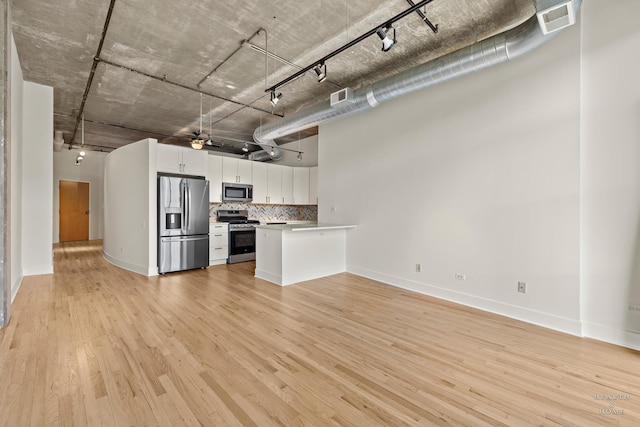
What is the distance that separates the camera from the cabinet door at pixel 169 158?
17.1 feet

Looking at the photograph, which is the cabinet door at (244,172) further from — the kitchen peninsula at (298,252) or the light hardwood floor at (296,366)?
the light hardwood floor at (296,366)

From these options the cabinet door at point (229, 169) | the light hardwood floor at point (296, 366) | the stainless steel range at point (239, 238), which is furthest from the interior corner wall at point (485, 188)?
the cabinet door at point (229, 169)

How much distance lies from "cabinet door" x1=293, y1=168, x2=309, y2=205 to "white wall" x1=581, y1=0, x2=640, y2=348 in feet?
18.4

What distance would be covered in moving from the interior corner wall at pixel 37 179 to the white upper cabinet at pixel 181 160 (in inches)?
75.5

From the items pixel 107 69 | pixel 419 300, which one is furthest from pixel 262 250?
pixel 107 69

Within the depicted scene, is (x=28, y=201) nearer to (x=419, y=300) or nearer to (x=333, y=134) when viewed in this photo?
(x=333, y=134)

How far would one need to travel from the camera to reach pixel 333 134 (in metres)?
5.76

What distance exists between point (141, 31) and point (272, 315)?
378 centimetres

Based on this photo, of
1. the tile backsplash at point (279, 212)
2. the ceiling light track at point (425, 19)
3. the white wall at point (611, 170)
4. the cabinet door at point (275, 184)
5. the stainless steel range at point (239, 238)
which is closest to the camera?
the white wall at point (611, 170)

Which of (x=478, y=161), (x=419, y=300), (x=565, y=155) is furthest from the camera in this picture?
(x=419, y=300)

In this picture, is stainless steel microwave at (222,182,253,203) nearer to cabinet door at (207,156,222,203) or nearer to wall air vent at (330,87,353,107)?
cabinet door at (207,156,222,203)

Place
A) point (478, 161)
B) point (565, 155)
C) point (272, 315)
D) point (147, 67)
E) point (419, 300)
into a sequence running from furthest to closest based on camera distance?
point (147, 67) < point (419, 300) < point (478, 161) < point (272, 315) < point (565, 155)

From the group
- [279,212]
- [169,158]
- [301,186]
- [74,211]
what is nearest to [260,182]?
[301,186]

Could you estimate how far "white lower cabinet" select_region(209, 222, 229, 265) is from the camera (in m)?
5.95
